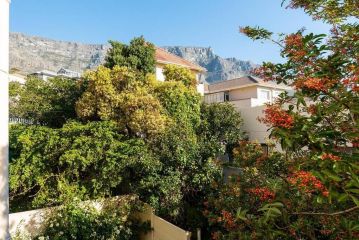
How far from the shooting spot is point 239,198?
8.98 metres

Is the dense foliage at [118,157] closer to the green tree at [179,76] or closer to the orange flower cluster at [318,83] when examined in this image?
the green tree at [179,76]

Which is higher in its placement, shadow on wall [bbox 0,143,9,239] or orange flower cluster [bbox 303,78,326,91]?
orange flower cluster [bbox 303,78,326,91]

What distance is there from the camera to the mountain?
109 m

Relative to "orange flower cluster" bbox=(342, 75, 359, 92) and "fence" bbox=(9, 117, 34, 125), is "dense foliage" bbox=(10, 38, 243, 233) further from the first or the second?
"orange flower cluster" bbox=(342, 75, 359, 92)

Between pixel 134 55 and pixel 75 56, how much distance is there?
136397 millimetres

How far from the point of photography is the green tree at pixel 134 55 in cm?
1698

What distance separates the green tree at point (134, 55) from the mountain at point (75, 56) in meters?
85.3

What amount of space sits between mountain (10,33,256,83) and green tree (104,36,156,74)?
3357 inches

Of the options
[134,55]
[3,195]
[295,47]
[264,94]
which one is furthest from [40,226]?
[264,94]

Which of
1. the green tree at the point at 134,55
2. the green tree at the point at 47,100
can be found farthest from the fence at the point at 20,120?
the green tree at the point at 134,55

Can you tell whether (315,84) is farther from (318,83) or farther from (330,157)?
(330,157)

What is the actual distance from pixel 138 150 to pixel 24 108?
32.7 feet

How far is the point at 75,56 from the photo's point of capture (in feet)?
473

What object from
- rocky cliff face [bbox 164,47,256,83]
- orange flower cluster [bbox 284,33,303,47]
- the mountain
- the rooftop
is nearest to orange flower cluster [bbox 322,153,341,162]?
orange flower cluster [bbox 284,33,303,47]
